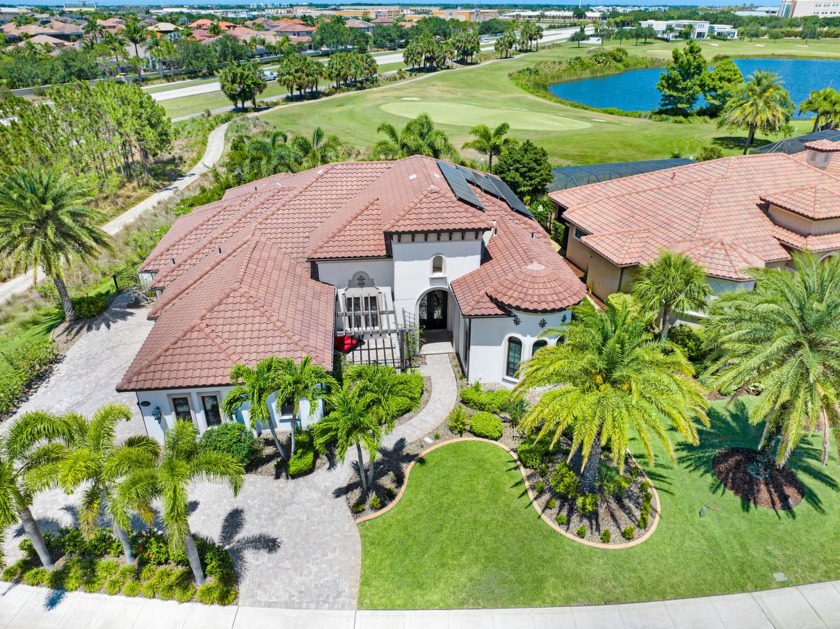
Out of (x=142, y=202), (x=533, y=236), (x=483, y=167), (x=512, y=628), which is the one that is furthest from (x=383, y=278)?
(x=142, y=202)

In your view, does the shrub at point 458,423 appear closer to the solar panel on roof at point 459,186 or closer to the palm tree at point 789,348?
the palm tree at point 789,348

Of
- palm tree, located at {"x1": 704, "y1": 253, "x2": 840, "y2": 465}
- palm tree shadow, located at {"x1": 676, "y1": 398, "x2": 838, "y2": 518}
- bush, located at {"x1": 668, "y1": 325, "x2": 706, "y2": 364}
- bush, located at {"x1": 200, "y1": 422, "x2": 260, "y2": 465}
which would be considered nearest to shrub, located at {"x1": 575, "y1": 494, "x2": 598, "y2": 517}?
palm tree shadow, located at {"x1": 676, "y1": 398, "x2": 838, "y2": 518}

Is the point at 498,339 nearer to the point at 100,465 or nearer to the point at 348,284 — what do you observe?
the point at 348,284

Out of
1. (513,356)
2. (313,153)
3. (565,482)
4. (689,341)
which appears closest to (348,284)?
(513,356)

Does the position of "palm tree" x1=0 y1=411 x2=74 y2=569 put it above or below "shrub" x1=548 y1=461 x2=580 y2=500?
A: above

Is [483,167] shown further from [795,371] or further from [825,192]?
[795,371]

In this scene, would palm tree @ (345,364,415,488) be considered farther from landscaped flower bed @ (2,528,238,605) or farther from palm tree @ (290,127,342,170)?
palm tree @ (290,127,342,170)
